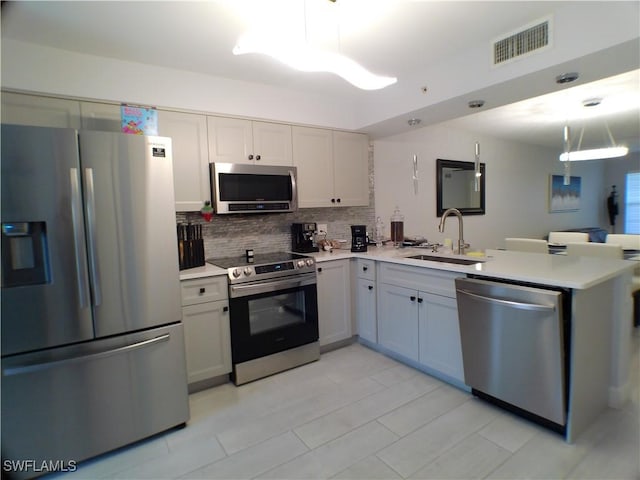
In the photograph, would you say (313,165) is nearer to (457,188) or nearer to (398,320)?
(398,320)

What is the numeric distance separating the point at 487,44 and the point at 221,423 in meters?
3.08

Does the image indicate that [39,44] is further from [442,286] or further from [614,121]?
[614,121]

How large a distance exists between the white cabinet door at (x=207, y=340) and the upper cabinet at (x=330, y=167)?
131 centimetres

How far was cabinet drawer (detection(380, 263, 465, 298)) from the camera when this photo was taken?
2307 millimetres

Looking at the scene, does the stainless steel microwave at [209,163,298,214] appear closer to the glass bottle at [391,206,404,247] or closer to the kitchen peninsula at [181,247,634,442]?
the kitchen peninsula at [181,247,634,442]

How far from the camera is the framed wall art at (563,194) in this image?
6516 mm

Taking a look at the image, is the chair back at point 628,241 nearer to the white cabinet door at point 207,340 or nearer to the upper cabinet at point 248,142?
the upper cabinet at point 248,142

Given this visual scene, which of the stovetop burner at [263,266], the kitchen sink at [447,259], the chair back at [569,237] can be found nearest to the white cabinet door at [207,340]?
the stovetop burner at [263,266]

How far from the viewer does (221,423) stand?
2068 millimetres

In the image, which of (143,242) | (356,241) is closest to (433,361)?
(356,241)

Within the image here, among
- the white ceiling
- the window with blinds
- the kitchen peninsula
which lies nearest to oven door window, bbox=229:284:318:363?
the kitchen peninsula

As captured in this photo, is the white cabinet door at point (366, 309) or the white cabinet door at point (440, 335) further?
the white cabinet door at point (366, 309)

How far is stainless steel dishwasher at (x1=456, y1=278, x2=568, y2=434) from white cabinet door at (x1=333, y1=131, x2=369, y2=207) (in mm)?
1678

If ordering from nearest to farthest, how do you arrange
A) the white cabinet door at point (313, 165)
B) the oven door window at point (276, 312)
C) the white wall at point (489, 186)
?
the oven door window at point (276, 312), the white cabinet door at point (313, 165), the white wall at point (489, 186)
